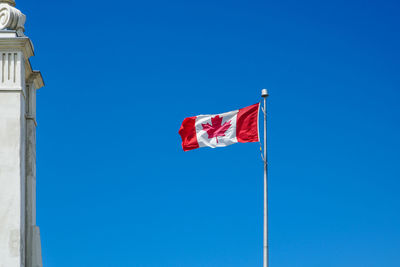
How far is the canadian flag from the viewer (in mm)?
24297

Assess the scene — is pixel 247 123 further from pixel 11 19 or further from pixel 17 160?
pixel 11 19

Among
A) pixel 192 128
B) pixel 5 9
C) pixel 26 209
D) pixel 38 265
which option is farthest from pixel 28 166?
pixel 192 128

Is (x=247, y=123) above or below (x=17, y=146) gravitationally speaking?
above

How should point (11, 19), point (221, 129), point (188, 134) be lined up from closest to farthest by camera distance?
point (11, 19) → point (221, 129) → point (188, 134)

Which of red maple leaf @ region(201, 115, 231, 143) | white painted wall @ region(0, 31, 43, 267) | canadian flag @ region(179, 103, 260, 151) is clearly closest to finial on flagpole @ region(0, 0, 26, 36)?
white painted wall @ region(0, 31, 43, 267)

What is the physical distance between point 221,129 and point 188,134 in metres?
1.19

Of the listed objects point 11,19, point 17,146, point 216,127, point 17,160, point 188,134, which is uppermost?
point 11,19

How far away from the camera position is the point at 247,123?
24.3 metres

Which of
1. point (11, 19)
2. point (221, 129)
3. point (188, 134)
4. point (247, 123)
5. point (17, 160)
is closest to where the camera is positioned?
point (17, 160)

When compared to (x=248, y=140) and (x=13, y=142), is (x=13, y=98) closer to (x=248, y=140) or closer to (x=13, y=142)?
(x=13, y=142)

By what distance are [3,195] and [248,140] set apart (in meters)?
8.62

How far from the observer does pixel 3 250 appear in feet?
61.1

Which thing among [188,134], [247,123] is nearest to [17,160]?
[188,134]

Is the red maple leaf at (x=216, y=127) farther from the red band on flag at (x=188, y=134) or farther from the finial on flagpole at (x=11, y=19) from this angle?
the finial on flagpole at (x=11, y=19)
